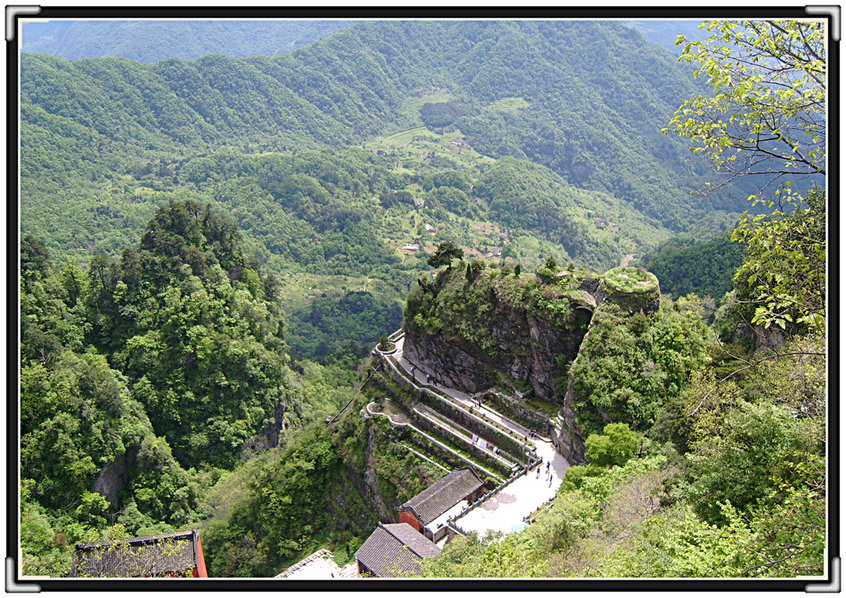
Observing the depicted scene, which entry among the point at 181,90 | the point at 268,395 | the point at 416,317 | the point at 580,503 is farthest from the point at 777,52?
the point at 181,90

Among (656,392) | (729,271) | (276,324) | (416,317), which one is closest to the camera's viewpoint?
(656,392)

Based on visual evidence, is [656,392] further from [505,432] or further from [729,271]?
[729,271]

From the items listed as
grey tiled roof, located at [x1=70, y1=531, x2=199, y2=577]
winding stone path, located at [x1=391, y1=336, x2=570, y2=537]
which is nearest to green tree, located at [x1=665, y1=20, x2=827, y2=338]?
winding stone path, located at [x1=391, y1=336, x2=570, y2=537]

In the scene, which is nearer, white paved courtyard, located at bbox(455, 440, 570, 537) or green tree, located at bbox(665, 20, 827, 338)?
green tree, located at bbox(665, 20, 827, 338)

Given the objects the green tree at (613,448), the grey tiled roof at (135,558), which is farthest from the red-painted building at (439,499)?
the grey tiled roof at (135,558)

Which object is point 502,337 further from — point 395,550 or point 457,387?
point 395,550

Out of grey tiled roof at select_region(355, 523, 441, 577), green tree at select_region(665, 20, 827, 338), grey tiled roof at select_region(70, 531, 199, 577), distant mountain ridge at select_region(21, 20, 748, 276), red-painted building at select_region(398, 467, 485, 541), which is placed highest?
distant mountain ridge at select_region(21, 20, 748, 276)

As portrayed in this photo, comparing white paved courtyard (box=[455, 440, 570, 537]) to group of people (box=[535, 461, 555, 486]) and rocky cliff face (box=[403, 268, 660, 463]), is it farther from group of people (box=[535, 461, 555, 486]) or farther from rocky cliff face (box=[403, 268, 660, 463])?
rocky cliff face (box=[403, 268, 660, 463])
